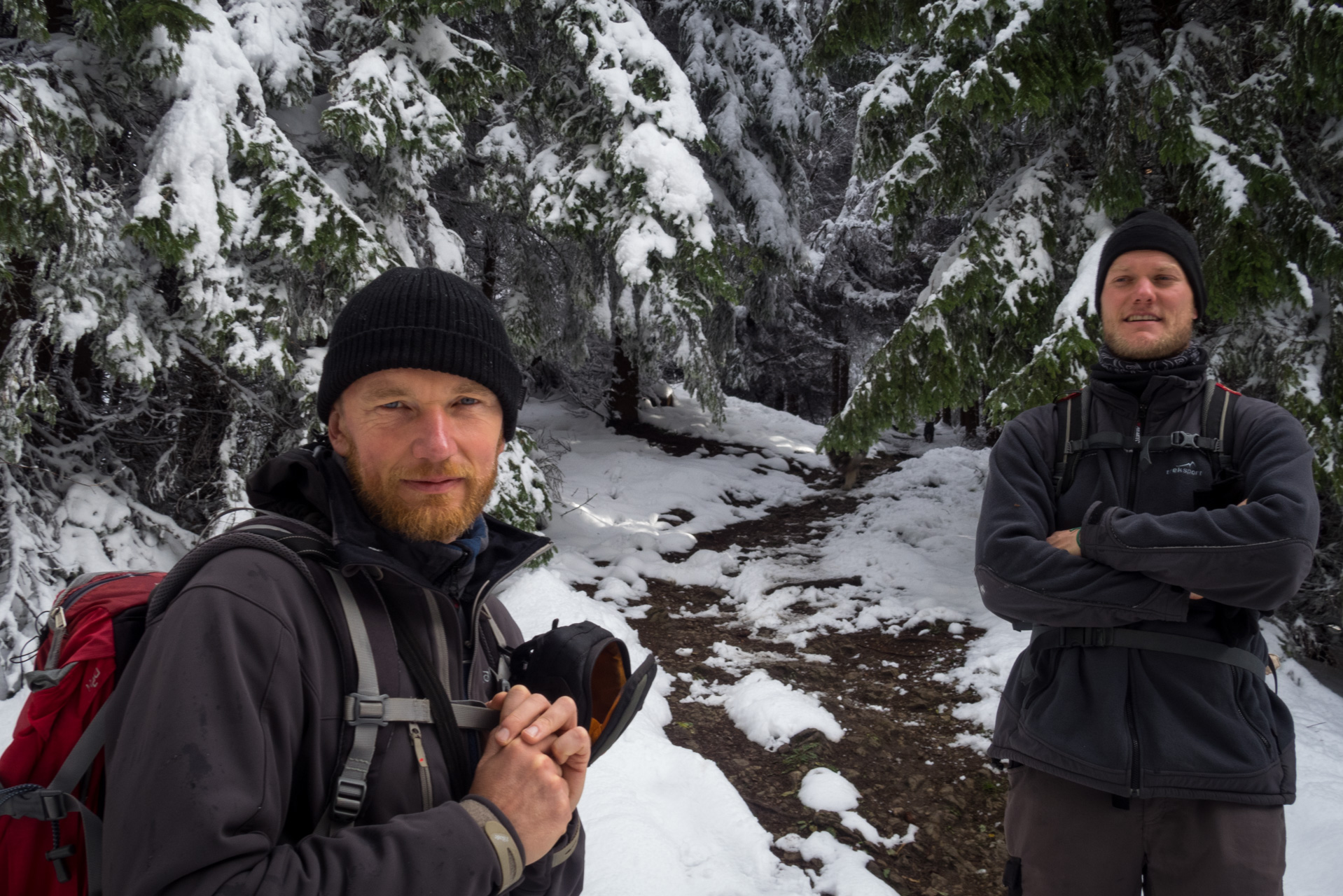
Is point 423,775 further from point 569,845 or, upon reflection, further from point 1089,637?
point 1089,637

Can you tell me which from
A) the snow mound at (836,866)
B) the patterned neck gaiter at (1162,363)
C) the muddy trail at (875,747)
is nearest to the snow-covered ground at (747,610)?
the snow mound at (836,866)

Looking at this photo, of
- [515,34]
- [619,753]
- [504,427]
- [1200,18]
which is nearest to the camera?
[504,427]

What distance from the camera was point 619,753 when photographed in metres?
4.37

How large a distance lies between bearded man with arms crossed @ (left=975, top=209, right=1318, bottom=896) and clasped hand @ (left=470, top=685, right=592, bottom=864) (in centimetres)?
188

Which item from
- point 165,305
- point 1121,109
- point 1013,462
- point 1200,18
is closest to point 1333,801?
point 1013,462

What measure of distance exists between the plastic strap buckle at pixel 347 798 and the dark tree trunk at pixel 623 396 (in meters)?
14.7

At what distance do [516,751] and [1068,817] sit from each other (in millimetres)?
2108

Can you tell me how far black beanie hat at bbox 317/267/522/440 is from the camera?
1547mm

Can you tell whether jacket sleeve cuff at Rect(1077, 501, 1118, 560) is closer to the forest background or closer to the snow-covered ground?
the snow-covered ground

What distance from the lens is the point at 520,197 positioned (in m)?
8.05

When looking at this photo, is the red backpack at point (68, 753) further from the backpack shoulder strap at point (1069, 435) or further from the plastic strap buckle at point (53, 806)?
the backpack shoulder strap at point (1069, 435)

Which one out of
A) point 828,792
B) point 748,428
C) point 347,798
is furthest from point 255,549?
point 748,428

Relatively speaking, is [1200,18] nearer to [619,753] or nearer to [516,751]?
[619,753]

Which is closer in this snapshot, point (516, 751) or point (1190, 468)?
point (516, 751)
